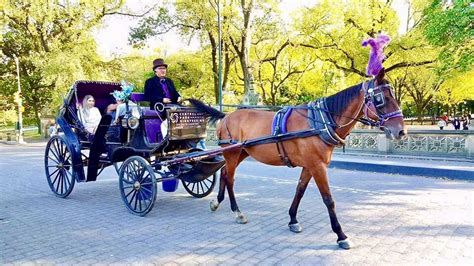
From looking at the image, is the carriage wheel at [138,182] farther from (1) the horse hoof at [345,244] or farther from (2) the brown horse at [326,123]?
(1) the horse hoof at [345,244]

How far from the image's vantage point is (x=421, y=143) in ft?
44.5

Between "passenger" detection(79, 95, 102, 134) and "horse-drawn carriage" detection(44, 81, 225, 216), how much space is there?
0.11 m

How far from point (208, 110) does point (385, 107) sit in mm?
3239

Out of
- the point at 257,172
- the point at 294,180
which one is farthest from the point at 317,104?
the point at 257,172

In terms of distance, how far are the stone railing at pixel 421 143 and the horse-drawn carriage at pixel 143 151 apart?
8819mm

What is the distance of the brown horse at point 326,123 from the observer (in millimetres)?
4715

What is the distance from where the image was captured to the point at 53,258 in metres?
4.71

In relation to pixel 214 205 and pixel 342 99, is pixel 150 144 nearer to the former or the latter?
pixel 214 205

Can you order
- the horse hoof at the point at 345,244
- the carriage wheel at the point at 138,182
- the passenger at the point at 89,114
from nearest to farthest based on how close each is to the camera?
1. the horse hoof at the point at 345,244
2. the carriage wheel at the point at 138,182
3. the passenger at the point at 89,114

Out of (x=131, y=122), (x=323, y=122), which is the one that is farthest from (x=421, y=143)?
(x=131, y=122)

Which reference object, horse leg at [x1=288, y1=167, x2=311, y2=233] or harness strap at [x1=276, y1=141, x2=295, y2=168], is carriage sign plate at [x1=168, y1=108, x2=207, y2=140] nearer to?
harness strap at [x1=276, y1=141, x2=295, y2=168]

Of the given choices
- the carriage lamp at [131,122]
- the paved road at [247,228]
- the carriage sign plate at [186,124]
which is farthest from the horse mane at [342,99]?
the carriage lamp at [131,122]

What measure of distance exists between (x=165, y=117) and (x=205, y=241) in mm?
2549

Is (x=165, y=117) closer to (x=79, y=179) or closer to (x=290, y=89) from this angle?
(x=79, y=179)
